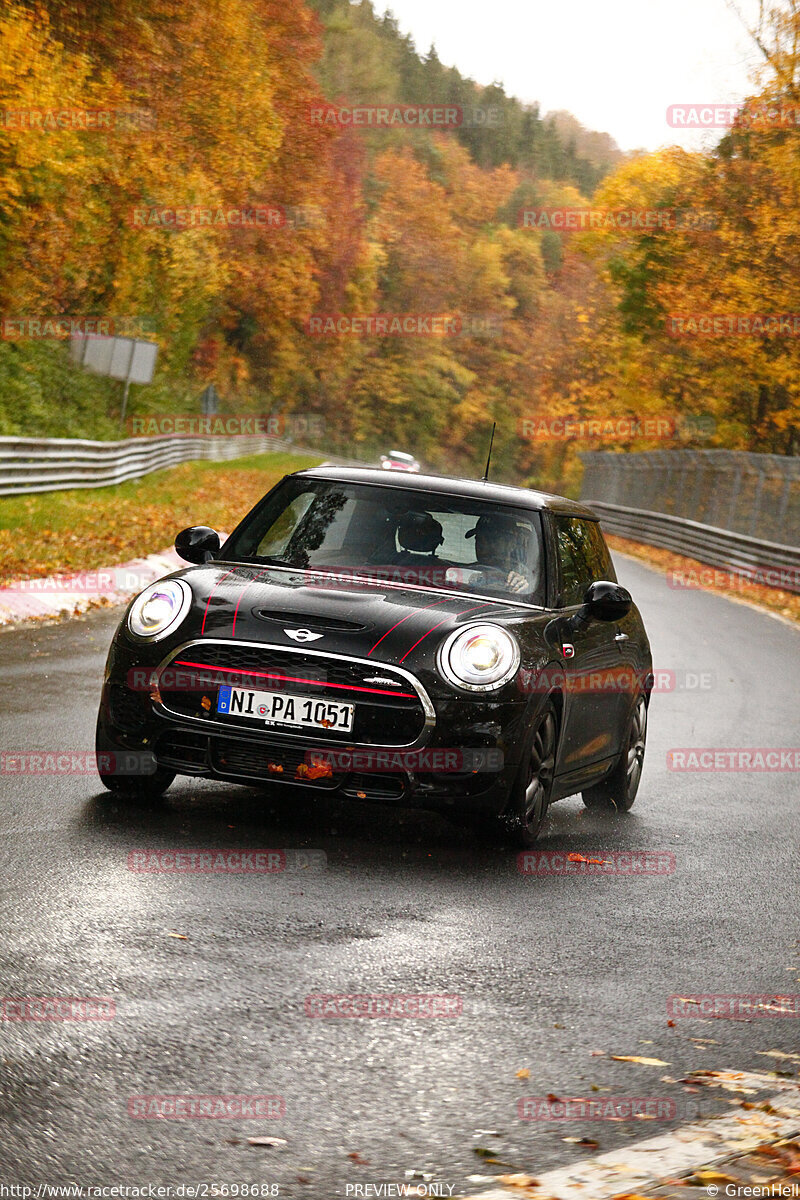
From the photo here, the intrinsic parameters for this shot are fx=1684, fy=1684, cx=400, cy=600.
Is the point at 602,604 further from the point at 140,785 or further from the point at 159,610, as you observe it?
the point at 140,785

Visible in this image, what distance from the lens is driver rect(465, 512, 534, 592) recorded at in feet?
25.5

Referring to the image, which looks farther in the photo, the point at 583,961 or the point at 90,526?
the point at 90,526

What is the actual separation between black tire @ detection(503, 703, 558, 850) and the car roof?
1.20m

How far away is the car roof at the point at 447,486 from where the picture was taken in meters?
8.03

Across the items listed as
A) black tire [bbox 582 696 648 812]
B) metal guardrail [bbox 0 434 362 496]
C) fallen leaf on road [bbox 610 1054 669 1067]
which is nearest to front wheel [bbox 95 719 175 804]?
black tire [bbox 582 696 648 812]

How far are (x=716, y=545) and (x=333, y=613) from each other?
27166 mm

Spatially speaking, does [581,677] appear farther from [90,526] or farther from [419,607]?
[90,526]

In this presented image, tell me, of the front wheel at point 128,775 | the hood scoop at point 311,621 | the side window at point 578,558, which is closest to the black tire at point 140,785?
the front wheel at point 128,775

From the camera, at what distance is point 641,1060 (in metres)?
4.57

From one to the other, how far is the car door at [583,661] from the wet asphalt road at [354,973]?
1.44 feet

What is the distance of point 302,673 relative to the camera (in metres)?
6.78

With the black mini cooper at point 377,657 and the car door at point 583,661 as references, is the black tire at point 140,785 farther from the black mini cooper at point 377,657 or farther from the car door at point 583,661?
the car door at point 583,661

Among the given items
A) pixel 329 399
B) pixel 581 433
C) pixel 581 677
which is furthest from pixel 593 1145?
pixel 329 399

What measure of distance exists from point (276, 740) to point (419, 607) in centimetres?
86
